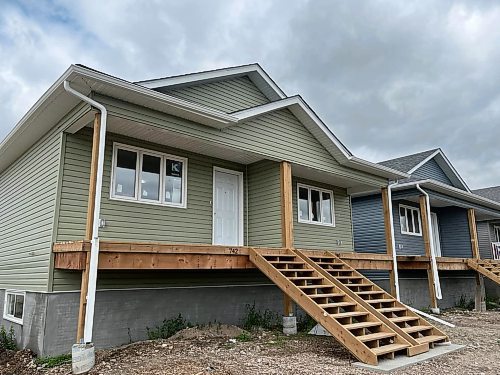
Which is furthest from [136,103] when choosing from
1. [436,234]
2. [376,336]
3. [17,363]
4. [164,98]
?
[436,234]

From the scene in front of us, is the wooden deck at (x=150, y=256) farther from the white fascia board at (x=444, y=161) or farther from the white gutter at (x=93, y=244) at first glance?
the white fascia board at (x=444, y=161)

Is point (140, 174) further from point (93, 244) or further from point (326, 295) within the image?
point (326, 295)

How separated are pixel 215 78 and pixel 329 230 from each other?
557 cm

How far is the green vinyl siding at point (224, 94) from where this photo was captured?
8.73 metres

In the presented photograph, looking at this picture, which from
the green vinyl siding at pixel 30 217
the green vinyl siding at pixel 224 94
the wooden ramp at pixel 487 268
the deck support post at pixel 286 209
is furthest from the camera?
the wooden ramp at pixel 487 268

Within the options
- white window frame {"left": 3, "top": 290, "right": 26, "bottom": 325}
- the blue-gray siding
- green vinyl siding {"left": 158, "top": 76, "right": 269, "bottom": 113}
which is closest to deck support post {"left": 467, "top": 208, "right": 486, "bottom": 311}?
the blue-gray siding

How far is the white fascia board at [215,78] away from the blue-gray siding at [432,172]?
25.0 feet

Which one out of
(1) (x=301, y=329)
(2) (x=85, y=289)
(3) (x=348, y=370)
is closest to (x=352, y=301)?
(3) (x=348, y=370)

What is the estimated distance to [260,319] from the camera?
8.80m

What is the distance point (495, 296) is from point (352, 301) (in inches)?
565

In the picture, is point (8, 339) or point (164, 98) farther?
point (8, 339)

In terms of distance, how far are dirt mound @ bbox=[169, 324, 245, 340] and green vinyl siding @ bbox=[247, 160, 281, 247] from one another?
7.52 ft

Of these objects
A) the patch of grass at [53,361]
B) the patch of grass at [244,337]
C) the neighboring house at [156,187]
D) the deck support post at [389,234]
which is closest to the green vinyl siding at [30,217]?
the neighboring house at [156,187]

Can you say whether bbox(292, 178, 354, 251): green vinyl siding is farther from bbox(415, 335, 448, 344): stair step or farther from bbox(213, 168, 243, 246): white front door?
bbox(415, 335, 448, 344): stair step
